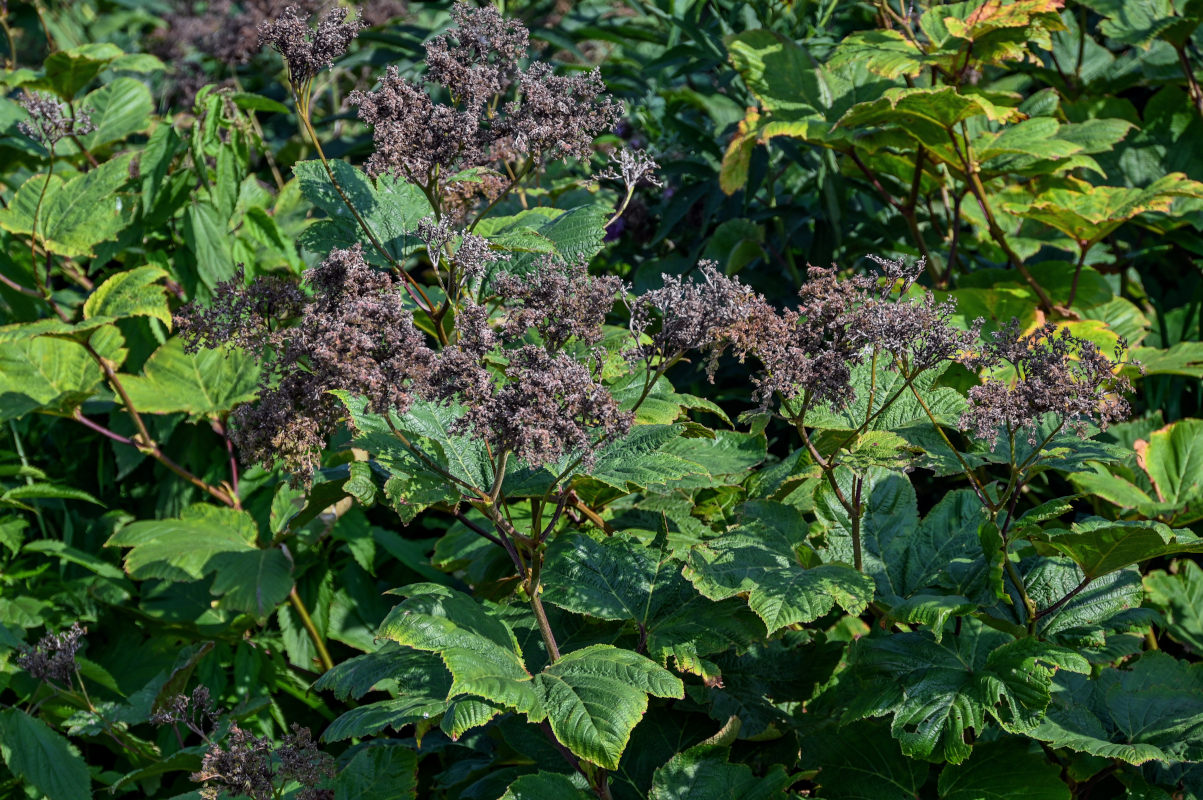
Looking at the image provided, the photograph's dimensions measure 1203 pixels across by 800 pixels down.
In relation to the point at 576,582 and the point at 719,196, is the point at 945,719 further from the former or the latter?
the point at 719,196

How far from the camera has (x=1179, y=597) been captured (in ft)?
7.80

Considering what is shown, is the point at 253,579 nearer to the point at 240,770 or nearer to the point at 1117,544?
the point at 240,770

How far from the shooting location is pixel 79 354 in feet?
9.62

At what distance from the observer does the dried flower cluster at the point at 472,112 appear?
1.79 meters

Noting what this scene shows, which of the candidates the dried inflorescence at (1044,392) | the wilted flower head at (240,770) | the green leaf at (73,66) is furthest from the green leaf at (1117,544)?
the green leaf at (73,66)

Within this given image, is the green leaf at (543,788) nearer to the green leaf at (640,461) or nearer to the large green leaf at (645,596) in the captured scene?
the large green leaf at (645,596)

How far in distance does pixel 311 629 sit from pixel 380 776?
35.2 inches

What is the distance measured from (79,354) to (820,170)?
2.11 metres

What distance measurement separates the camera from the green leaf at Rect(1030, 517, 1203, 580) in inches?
66.4

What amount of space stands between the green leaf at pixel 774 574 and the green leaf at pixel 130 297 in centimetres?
155

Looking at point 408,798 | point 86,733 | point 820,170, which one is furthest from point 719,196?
point 86,733

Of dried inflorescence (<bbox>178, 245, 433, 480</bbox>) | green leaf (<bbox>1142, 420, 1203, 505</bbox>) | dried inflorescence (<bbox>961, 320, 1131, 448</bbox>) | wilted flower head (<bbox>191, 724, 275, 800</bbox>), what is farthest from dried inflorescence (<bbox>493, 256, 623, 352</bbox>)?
green leaf (<bbox>1142, 420, 1203, 505</bbox>)

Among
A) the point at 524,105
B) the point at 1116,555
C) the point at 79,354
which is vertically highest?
the point at 524,105

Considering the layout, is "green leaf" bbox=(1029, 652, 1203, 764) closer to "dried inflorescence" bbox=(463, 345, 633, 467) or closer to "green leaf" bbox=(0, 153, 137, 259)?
"dried inflorescence" bbox=(463, 345, 633, 467)
